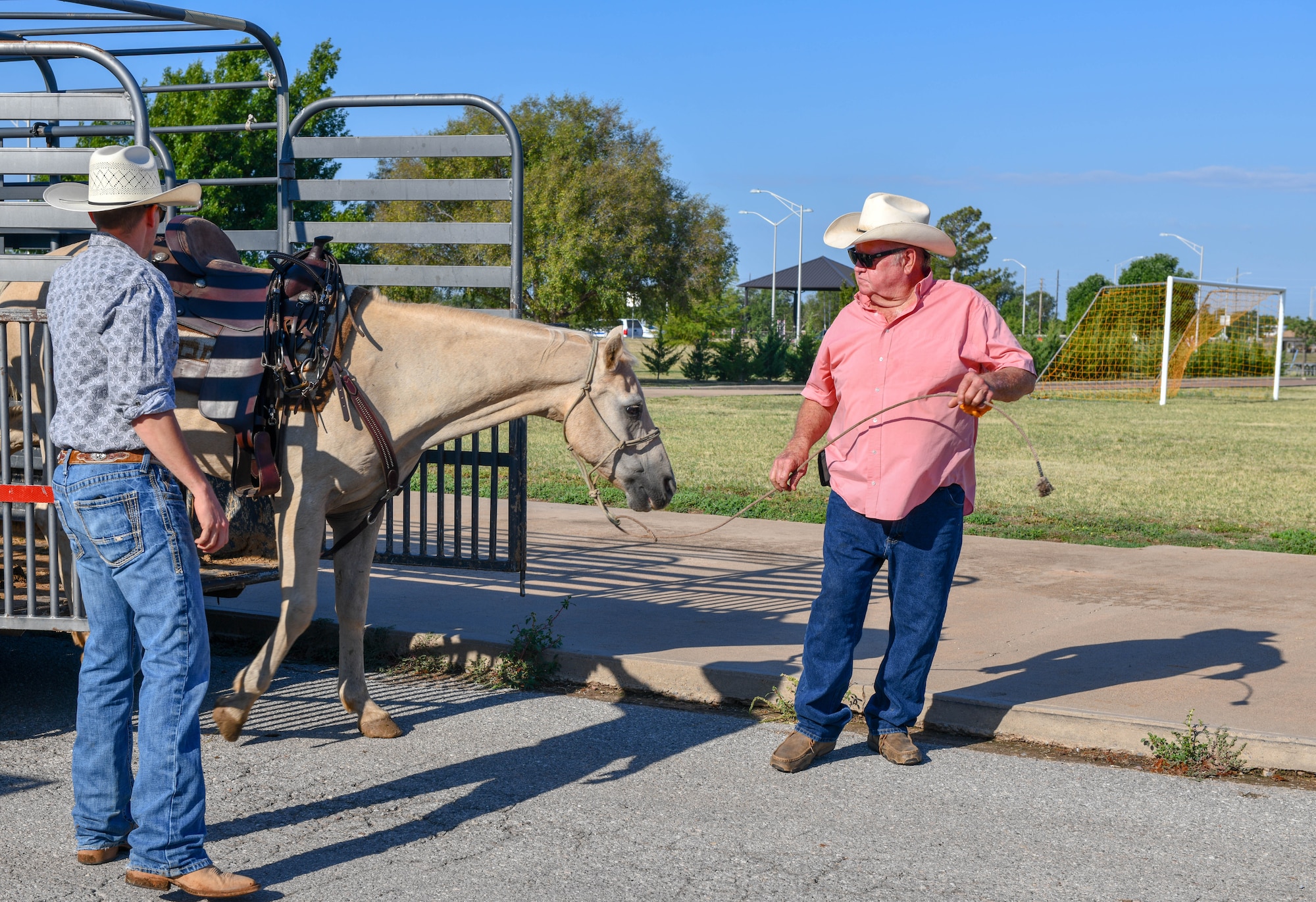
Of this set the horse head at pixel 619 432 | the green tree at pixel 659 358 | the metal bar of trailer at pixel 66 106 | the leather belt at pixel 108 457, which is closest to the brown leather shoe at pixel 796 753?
the horse head at pixel 619 432

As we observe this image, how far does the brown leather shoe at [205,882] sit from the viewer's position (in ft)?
11.4

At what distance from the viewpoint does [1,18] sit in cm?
756

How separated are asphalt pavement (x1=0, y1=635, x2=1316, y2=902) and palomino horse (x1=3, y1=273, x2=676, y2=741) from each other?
65cm

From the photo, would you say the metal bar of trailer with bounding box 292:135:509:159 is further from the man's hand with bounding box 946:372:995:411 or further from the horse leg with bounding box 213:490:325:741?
the man's hand with bounding box 946:372:995:411

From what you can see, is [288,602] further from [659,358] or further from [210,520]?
[659,358]

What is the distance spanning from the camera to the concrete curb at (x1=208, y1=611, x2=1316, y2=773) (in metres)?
4.95

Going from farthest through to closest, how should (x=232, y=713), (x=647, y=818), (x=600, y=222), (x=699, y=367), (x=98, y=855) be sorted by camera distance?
(x=699, y=367), (x=600, y=222), (x=232, y=713), (x=647, y=818), (x=98, y=855)

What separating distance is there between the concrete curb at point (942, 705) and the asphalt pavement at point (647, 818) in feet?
0.72


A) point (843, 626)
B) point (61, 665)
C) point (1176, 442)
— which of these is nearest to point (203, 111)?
point (1176, 442)

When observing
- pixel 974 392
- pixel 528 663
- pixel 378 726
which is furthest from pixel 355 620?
pixel 974 392

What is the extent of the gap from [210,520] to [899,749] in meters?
2.93

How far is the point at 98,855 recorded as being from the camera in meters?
3.78

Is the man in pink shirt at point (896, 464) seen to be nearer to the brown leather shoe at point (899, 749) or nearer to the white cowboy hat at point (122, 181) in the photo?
the brown leather shoe at point (899, 749)

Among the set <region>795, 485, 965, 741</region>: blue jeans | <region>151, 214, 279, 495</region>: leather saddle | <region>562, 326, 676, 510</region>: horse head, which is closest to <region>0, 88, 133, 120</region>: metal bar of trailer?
<region>151, 214, 279, 495</region>: leather saddle
